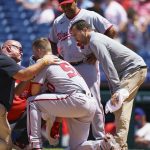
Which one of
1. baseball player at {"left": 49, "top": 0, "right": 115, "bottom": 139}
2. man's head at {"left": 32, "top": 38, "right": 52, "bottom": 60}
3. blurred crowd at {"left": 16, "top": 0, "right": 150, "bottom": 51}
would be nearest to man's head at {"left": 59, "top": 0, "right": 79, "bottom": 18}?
baseball player at {"left": 49, "top": 0, "right": 115, "bottom": 139}

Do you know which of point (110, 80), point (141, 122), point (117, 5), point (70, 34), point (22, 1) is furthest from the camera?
point (22, 1)

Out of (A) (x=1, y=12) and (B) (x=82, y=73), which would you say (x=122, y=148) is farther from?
(A) (x=1, y=12)

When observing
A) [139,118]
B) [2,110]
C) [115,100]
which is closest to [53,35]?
[2,110]

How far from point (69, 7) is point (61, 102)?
1.39 meters

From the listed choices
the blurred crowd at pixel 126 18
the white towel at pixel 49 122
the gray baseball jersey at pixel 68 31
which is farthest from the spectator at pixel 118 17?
the white towel at pixel 49 122

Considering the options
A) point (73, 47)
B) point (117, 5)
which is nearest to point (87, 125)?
point (73, 47)

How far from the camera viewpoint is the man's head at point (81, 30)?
732 cm

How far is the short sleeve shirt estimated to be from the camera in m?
7.12

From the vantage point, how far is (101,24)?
7961 millimetres

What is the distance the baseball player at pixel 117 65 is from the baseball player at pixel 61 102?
0.30 m

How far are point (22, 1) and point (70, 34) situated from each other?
7.73m

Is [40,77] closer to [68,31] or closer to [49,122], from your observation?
[49,122]

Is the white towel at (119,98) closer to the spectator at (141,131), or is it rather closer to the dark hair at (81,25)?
the dark hair at (81,25)

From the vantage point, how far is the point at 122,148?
24.2ft
